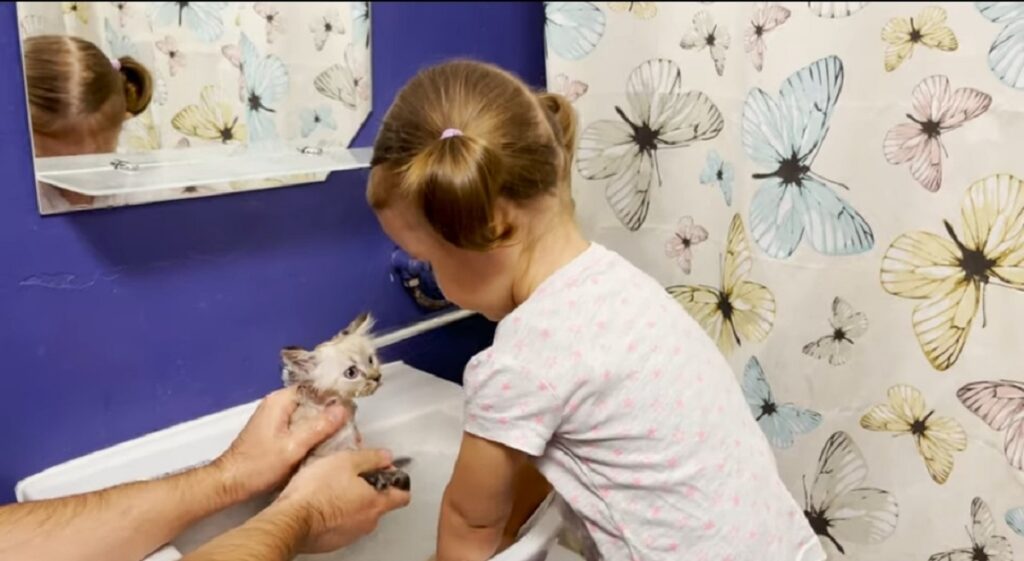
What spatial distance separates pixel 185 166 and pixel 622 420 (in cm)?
57

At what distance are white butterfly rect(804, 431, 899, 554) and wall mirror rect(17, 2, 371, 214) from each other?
0.65m

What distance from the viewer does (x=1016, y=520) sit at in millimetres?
823

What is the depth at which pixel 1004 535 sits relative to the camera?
0.83 metres

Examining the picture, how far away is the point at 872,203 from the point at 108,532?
31.4 inches

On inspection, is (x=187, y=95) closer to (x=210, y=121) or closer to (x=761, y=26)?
(x=210, y=121)

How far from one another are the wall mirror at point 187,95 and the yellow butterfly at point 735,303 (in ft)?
1.47

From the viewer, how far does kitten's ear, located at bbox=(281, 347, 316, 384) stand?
35.4 inches

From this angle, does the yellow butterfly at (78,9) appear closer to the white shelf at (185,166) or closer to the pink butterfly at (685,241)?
the white shelf at (185,166)

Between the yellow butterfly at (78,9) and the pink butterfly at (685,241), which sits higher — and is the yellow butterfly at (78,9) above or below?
above

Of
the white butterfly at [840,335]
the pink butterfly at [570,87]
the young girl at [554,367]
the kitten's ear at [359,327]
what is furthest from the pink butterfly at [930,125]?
the kitten's ear at [359,327]

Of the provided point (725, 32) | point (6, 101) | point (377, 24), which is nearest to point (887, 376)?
point (725, 32)

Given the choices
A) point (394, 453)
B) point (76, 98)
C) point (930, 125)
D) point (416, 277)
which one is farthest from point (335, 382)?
point (930, 125)

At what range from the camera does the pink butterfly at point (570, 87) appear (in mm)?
1116

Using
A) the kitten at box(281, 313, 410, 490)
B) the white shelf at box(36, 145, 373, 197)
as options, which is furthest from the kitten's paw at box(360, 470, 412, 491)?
the white shelf at box(36, 145, 373, 197)
